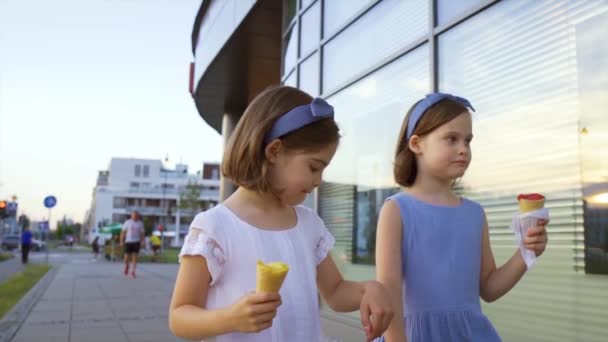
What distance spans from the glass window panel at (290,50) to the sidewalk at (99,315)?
4.22 meters

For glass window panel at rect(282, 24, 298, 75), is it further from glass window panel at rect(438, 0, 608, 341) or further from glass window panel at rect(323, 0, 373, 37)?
glass window panel at rect(438, 0, 608, 341)

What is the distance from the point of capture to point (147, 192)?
9262 centimetres

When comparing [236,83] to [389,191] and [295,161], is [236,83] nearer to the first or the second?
[389,191]

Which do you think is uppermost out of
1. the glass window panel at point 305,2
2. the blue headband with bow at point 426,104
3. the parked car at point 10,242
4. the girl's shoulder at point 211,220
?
the glass window panel at point 305,2

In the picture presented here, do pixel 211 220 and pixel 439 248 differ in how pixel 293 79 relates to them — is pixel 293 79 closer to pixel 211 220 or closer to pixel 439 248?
pixel 439 248

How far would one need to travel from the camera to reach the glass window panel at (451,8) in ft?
13.7

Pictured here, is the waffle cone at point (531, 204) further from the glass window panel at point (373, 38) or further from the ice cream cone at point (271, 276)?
the glass window panel at point (373, 38)

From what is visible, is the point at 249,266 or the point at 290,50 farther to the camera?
the point at 290,50

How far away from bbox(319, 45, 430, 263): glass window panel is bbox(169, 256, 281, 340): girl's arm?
3.72 metres

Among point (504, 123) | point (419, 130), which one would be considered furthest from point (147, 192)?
point (419, 130)

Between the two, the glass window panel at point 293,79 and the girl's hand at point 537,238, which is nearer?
the girl's hand at point 537,238

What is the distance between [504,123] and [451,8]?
1.28 meters

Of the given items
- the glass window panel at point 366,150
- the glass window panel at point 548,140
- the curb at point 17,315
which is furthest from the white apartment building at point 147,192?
the glass window panel at point 548,140

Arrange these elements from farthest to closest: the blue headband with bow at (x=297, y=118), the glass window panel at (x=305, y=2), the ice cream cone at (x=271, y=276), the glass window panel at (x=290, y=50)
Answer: the glass window panel at (x=290, y=50) → the glass window panel at (x=305, y=2) → the blue headband with bow at (x=297, y=118) → the ice cream cone at (x=271, y=276)
